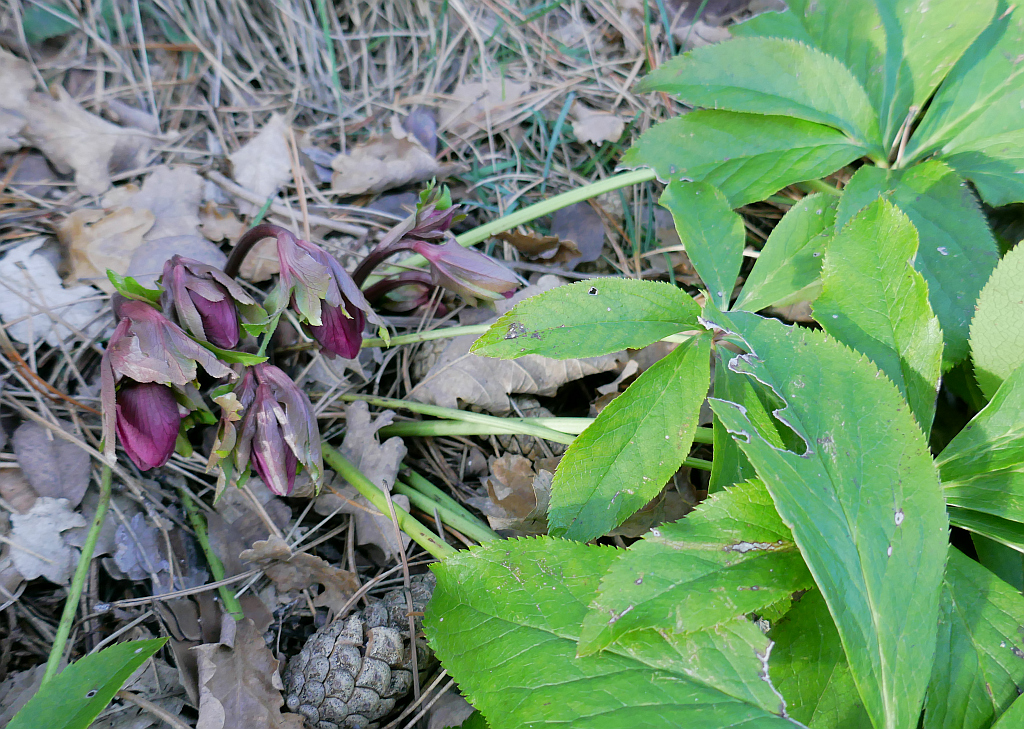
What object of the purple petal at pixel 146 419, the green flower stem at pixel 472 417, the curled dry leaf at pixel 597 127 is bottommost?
the green flower stem at pixel 472 417

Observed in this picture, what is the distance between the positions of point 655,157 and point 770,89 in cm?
29

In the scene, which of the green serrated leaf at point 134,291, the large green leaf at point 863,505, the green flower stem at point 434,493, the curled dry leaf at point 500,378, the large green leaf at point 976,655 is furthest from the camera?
the curled dry leaf at point 500,378

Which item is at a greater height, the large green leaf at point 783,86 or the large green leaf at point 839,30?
the large green leaf at point 839,30

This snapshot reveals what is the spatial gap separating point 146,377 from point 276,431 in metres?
0.24

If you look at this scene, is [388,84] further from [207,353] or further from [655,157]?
[207,353]

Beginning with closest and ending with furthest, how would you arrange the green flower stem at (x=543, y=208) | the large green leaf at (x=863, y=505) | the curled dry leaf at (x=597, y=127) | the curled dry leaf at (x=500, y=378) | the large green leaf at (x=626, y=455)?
the large green leaf at (x=863, y=505), the large green leaf at (x=626, y=455), the curled dry leaf at (x=500, y=378), the green flower stem at (x=543, y=208), the curled dry leaf at (x=597, y=127)

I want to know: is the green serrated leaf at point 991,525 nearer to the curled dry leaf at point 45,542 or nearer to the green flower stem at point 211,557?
the green flower stem at point 211,557

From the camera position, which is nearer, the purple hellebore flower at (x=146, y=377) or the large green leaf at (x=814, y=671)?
the large green leaf at (x=814, y=671)

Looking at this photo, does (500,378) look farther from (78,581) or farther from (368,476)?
(78,581)

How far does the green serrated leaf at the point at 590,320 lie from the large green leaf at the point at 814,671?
0.49 meters

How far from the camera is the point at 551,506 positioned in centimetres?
103

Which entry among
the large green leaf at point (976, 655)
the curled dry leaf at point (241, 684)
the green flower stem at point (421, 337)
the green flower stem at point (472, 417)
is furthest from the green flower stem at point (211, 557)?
the large green leaf at point (976, 655)

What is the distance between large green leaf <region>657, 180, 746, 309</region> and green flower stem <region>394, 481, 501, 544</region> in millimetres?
653

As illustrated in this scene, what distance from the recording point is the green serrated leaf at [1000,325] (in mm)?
1069
